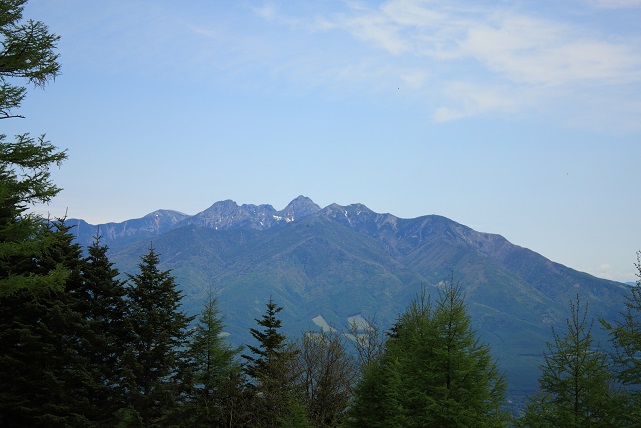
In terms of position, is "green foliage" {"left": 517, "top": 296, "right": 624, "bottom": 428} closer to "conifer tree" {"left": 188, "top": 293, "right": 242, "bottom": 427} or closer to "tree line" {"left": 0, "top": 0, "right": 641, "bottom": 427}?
"tree line" {"left": 0, "top": 0, "right": 641, "bottom": 427}

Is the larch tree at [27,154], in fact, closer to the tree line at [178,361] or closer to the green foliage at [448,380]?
the tree line at [178,361]

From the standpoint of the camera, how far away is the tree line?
49.5 ft

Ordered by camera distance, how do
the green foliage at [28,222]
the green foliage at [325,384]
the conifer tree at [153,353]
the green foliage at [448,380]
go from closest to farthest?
the green foliage at [28,222] < the green foliage at [448,380] < the conifer tree at [153,353] < the green foliage at [325,384]

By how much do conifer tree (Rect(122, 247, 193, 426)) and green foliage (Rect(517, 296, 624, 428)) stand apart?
2477 centimetres

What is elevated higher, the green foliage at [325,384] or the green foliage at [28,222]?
the green foliage at [28,222]

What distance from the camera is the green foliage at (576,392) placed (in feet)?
70.6

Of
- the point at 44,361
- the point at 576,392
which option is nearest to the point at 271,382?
the point at 44,361

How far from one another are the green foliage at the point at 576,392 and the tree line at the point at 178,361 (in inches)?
2.2

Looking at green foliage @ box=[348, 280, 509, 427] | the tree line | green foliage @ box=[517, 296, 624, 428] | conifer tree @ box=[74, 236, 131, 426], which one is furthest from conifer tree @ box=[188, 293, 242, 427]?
green foliage @ box=[517, 296, 624, 428]

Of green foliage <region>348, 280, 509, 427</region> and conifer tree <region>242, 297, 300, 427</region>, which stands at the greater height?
green foliage <region>348, 280, 509, 427</region>

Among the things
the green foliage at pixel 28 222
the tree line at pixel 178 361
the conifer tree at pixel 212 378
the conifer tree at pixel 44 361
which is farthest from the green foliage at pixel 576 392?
the conifer tree at pixel 44 361

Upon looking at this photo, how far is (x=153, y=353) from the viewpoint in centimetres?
3997

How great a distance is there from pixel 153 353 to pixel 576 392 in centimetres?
2745

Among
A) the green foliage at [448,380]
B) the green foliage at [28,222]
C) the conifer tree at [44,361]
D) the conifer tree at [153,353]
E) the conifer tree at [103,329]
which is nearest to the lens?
the green foliage at [28,222]
